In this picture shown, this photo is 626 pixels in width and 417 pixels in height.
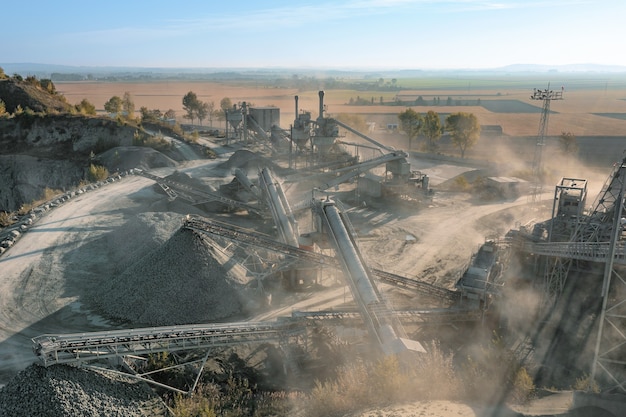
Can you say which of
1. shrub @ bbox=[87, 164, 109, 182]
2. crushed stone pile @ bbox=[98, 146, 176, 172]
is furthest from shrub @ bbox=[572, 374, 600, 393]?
crushed stone pile @ bbox=[98, 146, 176, 172]

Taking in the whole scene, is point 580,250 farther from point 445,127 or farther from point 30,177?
point 30,177

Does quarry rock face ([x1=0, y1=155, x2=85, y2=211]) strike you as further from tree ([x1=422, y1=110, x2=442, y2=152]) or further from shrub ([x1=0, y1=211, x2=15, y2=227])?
tree ([x1=422, y1=110, x2=442, y2=152])

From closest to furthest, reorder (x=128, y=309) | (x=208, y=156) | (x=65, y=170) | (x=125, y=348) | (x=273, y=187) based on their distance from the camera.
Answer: (x=125, y=348) → (x=128, y=309) → (x=273, y=187) → (x=65, y=170) → (x=208, y=156)

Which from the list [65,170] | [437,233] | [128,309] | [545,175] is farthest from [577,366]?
[65,170]

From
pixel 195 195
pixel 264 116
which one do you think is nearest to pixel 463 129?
pixel 264 116

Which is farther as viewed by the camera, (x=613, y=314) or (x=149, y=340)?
Result: (x=613, y=314)

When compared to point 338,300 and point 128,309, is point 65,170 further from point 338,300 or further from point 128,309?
point 338,300
